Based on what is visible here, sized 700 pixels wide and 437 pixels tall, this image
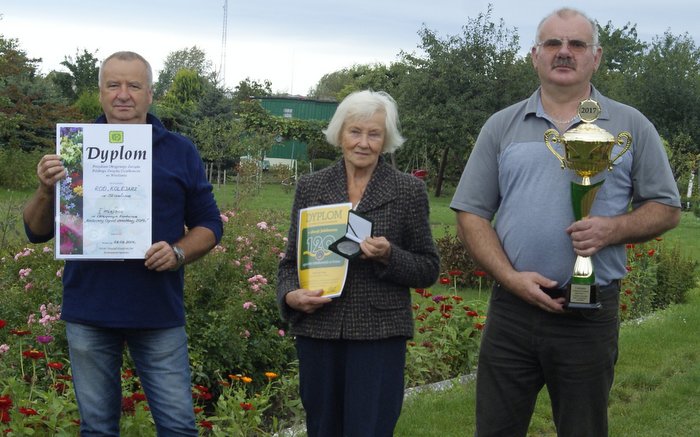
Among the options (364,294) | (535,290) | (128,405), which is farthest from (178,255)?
(535,290)

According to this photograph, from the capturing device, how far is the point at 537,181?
3773mm

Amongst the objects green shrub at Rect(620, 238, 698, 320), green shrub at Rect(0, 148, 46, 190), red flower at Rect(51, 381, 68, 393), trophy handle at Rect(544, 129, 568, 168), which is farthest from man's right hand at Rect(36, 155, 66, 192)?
green shrub at Rect(0, 148, 46, 190)

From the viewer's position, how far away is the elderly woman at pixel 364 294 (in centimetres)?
394

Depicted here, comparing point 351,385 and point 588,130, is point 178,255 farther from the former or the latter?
point 588,130

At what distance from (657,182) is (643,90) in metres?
42.7

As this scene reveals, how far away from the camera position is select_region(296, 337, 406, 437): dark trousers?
395cm

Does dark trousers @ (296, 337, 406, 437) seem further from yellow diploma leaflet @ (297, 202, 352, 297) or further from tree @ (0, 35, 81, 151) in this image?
tree @ (0, 35, 81, 151)

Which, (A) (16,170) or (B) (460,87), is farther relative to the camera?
(B) (460,87)

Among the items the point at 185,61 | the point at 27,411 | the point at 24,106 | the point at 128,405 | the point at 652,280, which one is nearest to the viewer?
the point at 27,411

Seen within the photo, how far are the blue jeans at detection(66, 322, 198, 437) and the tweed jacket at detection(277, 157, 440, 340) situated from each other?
1.70 feet

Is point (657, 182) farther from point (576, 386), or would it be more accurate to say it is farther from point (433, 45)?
point (433, 45)

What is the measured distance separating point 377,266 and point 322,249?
0.79 feet

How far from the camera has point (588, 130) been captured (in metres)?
3.65

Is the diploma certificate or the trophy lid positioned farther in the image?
the diploma certificate
